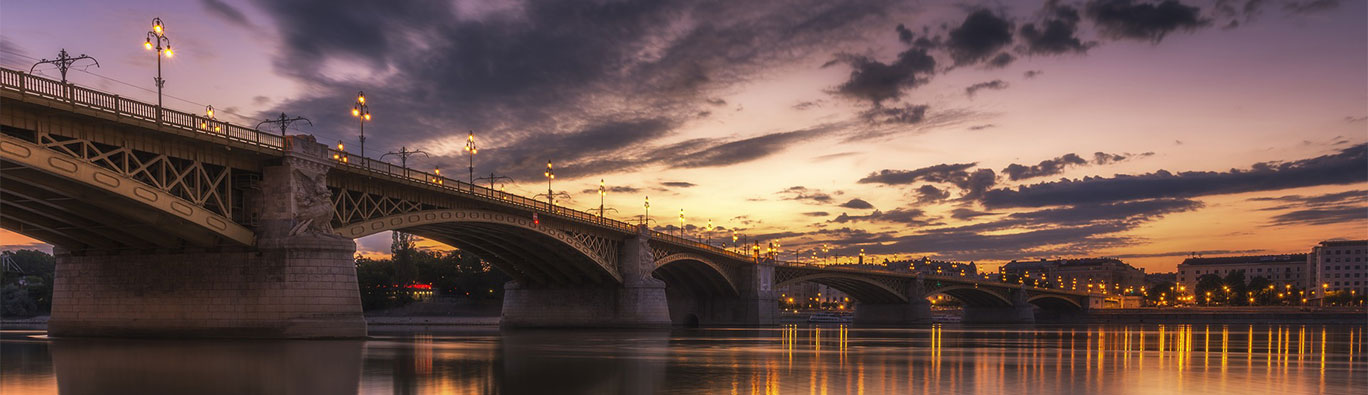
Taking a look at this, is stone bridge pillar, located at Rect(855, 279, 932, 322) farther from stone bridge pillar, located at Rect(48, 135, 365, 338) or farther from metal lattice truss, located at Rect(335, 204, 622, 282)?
stone bridge pillar, located at Rect(48, 135, 365, 338)

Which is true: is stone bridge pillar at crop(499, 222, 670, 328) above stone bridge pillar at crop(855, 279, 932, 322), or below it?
above

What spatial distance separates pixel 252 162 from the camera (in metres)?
49.2

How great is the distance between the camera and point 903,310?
156500 millimetres

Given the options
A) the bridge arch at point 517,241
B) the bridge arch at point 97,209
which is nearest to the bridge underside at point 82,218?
the bridge arch at point 97,209

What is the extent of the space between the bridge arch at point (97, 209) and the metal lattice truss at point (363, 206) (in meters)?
7.14

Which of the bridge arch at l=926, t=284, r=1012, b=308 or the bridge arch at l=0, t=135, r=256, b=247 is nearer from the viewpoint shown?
the bridge arch at l=0, t=135, r=256, b=247

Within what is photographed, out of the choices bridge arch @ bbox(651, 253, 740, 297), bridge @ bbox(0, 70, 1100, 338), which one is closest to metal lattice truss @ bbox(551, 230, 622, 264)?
bridge @ bbox(0, 70, 1100, 338)

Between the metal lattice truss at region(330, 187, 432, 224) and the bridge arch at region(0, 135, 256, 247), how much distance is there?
7135mm

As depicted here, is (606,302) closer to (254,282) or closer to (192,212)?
(254,282)

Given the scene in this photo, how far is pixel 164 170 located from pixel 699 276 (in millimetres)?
77742

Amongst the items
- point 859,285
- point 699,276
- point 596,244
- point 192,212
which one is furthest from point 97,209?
point 859,285

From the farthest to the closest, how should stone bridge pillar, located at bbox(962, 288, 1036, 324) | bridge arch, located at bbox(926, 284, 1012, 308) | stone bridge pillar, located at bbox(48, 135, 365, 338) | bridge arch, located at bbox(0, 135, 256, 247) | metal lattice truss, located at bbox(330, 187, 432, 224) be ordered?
stone bridge pillar, located at bbox(962, 288, 1036, 324), bridge arch, located at bbox(926, 284, 1012, 308), metal lattice truss, located at bbox(330, 187, 432, 224), stone bridge pillar, located at bbox(48, 135, 365, 338), bridge arch, located at bbox(0, 135, 256, 247)

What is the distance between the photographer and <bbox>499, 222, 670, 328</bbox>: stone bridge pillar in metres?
92.2

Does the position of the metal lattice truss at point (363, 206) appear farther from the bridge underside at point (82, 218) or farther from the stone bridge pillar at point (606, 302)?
the stone bridge pillar at point (606, 302)
